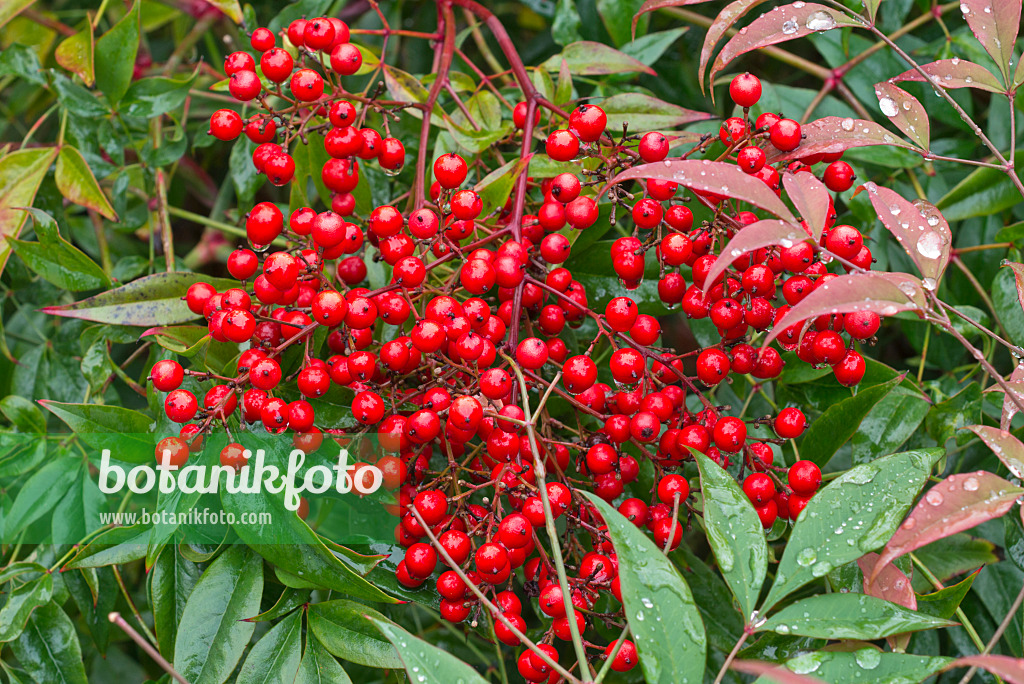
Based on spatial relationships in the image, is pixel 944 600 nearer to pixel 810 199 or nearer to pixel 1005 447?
pixel 1005 447

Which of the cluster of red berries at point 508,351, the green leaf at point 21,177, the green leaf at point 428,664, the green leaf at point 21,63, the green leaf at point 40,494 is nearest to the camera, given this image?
the green leaf at point 428,664

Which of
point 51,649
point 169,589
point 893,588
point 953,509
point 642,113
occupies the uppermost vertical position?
point 642,113

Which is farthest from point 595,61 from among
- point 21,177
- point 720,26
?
point 21,177

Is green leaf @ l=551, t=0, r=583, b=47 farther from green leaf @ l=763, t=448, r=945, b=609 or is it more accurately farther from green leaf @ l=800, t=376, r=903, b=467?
green leaf @ l=763, t=448, r=945, b=609

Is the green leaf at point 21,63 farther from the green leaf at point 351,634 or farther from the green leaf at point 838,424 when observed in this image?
the green leaf at point 838,424

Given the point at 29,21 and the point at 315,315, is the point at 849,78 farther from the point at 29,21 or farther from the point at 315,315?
the point at 29,21

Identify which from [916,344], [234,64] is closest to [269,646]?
[234,64]

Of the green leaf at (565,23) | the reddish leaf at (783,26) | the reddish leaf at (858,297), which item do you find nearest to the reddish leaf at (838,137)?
the reddish leaf at (783,26)
